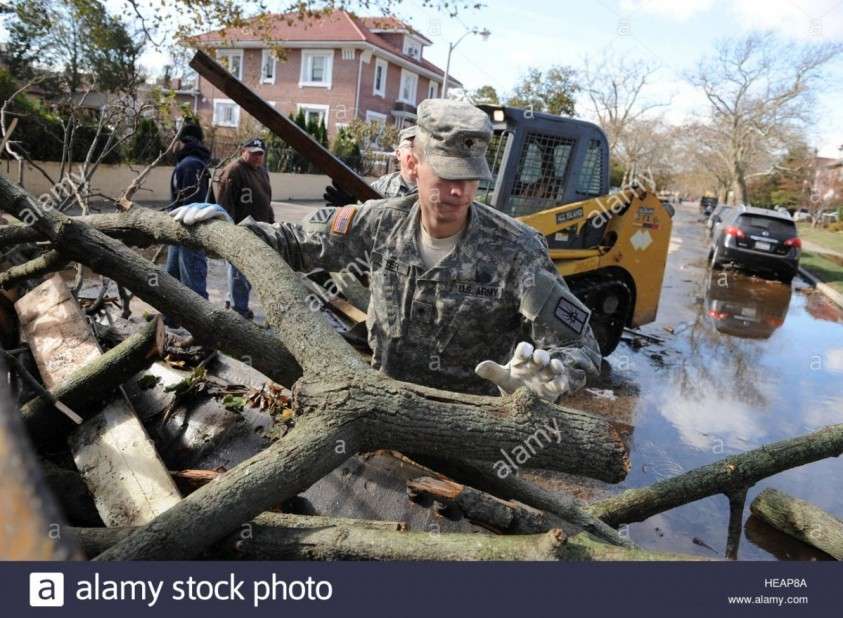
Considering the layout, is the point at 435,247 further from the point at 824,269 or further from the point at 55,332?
the point at 824,269

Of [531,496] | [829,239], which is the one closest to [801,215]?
[829,239]

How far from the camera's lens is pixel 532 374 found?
1.98 m

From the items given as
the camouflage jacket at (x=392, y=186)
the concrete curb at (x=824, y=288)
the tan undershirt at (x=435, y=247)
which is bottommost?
the concrete curb at (x=824, y=288)

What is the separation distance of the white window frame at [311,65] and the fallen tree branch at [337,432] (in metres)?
32.4

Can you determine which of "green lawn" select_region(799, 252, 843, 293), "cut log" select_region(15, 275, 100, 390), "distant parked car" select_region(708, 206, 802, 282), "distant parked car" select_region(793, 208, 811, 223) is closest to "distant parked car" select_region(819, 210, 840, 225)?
"distant parked car" select_region(793, 208, 811, 223)

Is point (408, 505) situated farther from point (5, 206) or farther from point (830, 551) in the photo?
point (830, 551)

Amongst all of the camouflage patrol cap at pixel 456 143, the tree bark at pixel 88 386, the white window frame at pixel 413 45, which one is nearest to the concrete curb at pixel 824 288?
the camouflage patrol cap at pixel 456 143

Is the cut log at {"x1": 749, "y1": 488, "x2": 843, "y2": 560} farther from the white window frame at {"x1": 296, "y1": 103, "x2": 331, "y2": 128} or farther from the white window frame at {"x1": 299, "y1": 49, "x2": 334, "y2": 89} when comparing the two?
the white window frame at {"x1": 299, "y1": 49, "x2": 334, "y2": 89}

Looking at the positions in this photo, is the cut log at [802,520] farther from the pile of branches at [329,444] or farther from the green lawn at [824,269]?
the green lawn at [824,269]

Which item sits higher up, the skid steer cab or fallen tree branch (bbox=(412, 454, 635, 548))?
the skid steer cab

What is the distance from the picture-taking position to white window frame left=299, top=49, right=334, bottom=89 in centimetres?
3234

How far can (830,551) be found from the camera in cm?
373

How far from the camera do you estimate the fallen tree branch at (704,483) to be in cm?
270

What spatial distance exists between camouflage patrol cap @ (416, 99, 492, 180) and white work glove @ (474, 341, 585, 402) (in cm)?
74
